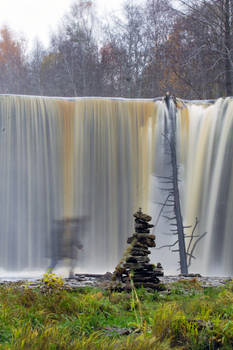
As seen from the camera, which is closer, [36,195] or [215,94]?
[36,195]

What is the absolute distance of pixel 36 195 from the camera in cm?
1280

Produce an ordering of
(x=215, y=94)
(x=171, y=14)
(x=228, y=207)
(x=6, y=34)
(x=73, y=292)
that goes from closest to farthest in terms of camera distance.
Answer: (x=73, y=292)
(x=228, y=207)
(x=171, y=14)
(x=215, y=94)
(x=6, y=34)

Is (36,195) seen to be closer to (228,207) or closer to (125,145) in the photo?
(125,145)

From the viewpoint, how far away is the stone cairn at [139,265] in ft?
24.1

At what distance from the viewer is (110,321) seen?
5.37 meters

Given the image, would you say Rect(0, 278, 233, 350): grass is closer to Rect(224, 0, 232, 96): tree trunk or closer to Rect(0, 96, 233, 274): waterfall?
Rect(0, 96, 233, 274): waterfall

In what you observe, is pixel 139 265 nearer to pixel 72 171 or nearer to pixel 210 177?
pixel 210 177

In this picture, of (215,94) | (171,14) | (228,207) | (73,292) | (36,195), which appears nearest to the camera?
(73,292)

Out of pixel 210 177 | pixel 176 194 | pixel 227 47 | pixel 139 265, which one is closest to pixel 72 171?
pixel 176 194

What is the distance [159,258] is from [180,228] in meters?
1.01

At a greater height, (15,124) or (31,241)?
(15,124)

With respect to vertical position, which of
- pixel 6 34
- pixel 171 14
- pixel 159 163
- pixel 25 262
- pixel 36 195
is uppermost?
pixel 6 34

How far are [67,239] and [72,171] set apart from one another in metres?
1.91

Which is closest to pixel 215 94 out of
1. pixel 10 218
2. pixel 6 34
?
pixel 10 218
